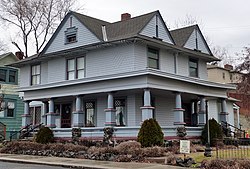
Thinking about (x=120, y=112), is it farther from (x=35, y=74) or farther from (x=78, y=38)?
(x=35, y=74)

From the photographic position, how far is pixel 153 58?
23.3 meters

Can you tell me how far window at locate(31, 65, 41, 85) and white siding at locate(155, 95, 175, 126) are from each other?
33.5 feet

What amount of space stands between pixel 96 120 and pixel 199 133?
284 inches

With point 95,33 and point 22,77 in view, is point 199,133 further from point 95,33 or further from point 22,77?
point 22,77

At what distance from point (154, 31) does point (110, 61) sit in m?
3.83

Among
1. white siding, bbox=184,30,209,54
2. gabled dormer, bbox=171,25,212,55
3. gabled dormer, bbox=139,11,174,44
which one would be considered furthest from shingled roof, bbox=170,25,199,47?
gabled dormer, bbox=139,11,174,44

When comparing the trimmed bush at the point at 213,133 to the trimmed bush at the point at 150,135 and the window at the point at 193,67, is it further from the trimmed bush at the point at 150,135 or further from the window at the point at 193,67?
the trimmed bush at the point at 150,135

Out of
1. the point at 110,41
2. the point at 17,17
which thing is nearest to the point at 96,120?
the point at 110,41

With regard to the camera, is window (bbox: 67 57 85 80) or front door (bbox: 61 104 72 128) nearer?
window (bbox: 67 57 85 80)

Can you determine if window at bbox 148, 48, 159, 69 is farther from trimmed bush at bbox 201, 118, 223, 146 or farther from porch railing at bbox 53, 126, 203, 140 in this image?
trimmed bush at bbox 201, 118, 223, 146

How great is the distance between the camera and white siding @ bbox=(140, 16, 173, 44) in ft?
77.4

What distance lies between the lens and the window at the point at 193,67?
1048 inches

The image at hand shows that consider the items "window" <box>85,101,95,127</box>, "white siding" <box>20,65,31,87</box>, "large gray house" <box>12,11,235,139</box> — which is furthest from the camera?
"white siding" <box>20,65,31,87</box>

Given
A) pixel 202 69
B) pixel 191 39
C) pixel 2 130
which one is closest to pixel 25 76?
pixel 2 130
